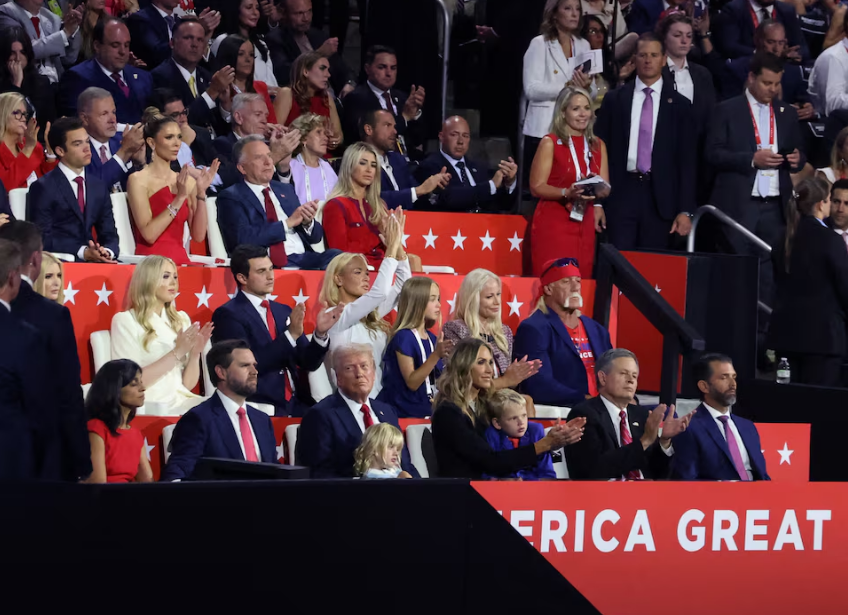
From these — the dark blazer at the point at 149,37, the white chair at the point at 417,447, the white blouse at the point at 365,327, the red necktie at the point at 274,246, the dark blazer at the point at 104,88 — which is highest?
the dark blazer at the point at 149,37

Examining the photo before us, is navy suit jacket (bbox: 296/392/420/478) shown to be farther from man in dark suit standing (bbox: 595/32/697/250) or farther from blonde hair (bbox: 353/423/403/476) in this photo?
man in dark suit standing (bbox: 595/32/697/250)

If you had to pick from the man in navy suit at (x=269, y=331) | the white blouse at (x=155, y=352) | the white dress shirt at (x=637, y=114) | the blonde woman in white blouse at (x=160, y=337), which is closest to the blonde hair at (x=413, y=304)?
the man in navy suit at (x=269, y=331)

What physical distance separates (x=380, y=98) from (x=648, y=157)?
83.3 inches

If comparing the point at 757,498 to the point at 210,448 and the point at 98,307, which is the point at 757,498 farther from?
the point at 98,307

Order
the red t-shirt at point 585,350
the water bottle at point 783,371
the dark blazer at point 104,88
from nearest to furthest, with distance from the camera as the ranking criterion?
the red t-shirt at point 585,350
the water bottle at point 783,371
the dark blazer at point 104,88

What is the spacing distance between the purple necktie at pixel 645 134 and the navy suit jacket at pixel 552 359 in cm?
195

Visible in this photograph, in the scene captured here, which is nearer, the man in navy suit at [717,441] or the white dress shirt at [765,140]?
the man in navy suit at [717,441]

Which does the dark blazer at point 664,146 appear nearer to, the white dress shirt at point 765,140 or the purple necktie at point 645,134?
the purple necktie at point 645,134

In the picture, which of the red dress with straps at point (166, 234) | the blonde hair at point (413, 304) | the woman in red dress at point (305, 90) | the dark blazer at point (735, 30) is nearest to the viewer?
the blonde hair at point (413, 304)

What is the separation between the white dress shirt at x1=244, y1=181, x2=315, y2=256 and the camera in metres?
9.03

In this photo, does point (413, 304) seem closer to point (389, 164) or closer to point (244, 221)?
point (244, 221)

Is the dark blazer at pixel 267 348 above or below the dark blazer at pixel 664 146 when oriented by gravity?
below

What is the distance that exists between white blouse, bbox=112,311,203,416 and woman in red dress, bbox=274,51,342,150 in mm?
2954

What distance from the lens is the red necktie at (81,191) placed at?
328 inches
